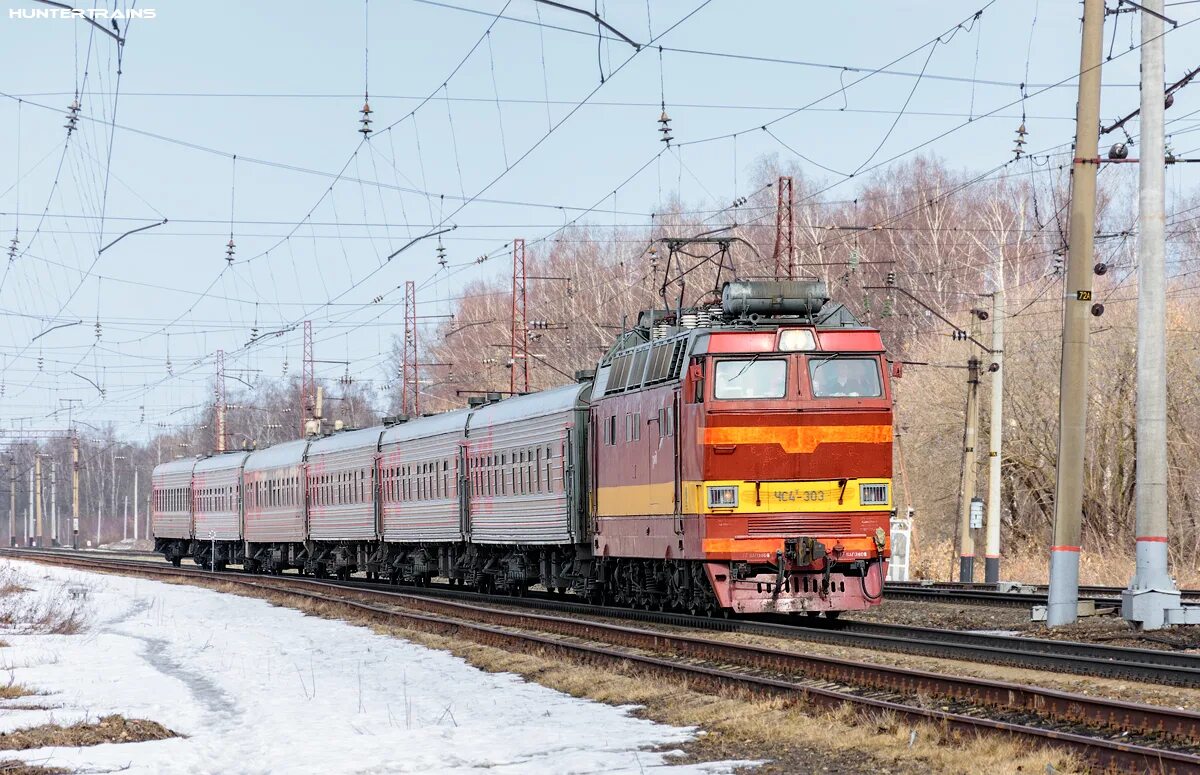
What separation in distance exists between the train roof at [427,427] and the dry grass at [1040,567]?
12.4 metres

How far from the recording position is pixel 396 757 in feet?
35.4

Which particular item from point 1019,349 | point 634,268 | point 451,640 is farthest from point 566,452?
point 634,268

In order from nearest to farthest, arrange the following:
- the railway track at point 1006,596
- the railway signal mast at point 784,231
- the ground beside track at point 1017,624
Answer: the ground beside track at point 1017,624
the railway track at point 1006,596
the railway signal mast at point 784,231

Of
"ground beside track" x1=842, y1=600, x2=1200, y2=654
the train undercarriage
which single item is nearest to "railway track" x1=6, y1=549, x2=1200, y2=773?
the train undercarriage

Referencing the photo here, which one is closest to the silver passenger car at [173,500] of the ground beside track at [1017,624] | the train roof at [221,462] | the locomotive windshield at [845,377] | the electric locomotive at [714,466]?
the train roof at [221,462]

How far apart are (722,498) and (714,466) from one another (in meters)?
0.41

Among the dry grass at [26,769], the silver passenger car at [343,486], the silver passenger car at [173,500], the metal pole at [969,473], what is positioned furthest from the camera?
the silver passenger car at [173,500]

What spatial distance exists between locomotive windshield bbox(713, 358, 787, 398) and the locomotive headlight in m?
1.20

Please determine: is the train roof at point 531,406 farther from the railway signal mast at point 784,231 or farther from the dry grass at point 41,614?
the dry grass at point 41,614

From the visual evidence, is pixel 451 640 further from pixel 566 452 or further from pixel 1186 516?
pixel 1186 516

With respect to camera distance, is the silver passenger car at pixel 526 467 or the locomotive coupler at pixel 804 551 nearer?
the locomotive coupler at pixel 804 551

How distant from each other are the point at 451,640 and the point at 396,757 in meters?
9.75

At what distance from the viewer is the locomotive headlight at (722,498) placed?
19.5m

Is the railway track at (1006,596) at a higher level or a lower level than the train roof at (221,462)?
lower
